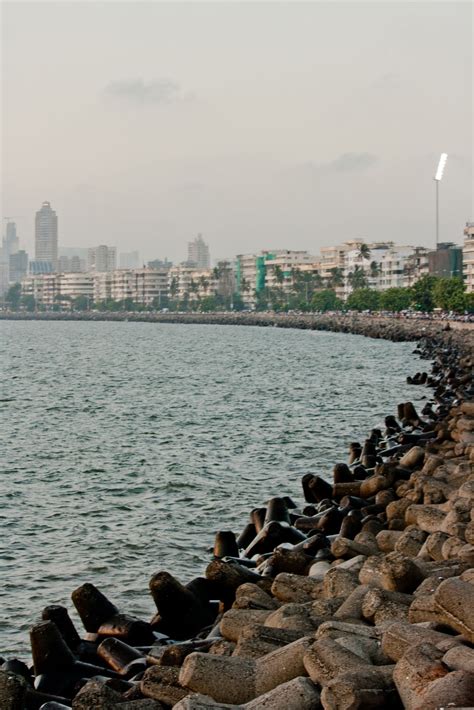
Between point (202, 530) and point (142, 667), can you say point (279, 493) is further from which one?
point (142, 667)

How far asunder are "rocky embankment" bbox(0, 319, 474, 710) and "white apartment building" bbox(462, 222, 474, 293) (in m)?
123

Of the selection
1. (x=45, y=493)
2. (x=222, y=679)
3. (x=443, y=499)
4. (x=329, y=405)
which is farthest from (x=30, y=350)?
(x=222, y=679)

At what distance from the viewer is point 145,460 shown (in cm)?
2297

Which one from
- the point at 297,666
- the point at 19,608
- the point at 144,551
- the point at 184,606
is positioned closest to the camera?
the point at 297,666

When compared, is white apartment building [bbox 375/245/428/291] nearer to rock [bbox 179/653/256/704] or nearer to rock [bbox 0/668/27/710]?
rock [bbox 0/668/27/710]

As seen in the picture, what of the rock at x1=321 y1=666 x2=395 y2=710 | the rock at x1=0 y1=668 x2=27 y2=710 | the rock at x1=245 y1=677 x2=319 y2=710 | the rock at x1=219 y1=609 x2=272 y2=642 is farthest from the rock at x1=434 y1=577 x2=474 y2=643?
the rock at x1=0 y1=668 x2=27 y2=710

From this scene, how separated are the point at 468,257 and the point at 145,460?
4685 inches

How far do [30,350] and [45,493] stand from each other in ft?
235

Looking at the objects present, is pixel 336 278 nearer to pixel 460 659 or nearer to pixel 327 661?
pixel 327 661

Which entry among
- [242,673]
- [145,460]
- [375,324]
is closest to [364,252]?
[375,324]

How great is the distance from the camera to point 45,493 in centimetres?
1881

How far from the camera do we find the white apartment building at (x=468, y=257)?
13462cm

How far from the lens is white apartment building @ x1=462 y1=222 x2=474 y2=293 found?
134625 millimetres

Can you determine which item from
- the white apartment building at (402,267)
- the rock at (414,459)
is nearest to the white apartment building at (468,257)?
the white apartment building at (402,267)
